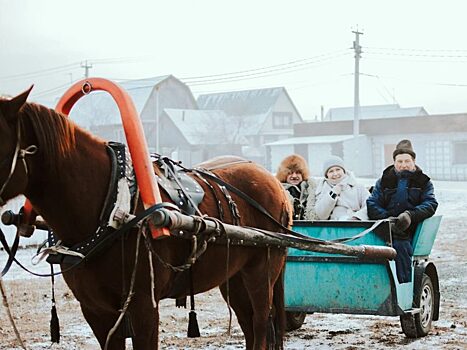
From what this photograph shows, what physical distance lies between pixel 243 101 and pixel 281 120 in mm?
2886

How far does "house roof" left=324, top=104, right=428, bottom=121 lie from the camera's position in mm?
49344

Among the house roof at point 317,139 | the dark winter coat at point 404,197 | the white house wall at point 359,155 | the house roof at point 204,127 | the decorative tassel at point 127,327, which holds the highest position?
the house roof at point 204,127

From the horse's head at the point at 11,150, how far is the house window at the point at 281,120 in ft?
144

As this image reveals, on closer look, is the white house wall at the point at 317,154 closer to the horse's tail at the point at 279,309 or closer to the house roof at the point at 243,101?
the house roof at the point at 243,101

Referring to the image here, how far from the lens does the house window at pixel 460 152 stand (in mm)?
31531

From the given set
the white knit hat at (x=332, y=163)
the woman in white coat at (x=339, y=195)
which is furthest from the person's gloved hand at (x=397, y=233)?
the white knit hat at (x=332, y=163)

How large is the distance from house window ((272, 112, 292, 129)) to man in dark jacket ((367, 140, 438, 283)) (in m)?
40.6

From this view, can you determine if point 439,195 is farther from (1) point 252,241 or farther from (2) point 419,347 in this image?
(1) point 252,241

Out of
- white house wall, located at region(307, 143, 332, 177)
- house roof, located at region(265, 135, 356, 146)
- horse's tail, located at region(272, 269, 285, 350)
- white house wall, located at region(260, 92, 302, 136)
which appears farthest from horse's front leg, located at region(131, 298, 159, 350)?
white house wall, located at region(260, 92, 302, 136)

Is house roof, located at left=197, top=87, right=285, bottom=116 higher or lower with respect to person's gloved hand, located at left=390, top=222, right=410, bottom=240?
higher

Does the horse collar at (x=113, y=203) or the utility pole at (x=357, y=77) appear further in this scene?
the utility pole at (x=357, y=77)

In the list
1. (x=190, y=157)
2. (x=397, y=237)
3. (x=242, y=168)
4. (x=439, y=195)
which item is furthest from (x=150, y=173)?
(x=190, y=157)

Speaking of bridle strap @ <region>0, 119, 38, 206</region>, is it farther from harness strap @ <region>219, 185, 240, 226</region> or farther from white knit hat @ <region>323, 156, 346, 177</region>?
white knit hat @ <region>323, 156, 346, 177</region>

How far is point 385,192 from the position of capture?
246 inches
